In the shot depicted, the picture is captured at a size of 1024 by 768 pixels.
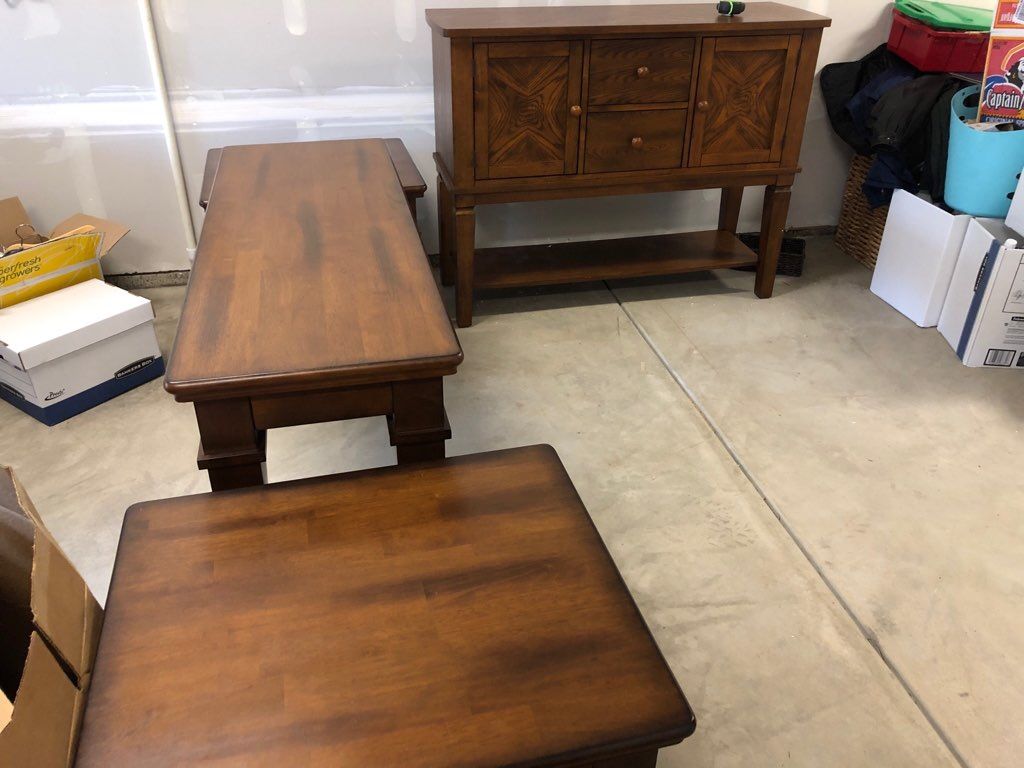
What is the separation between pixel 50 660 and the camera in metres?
0.99

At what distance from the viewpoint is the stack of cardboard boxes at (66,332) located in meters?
2.39

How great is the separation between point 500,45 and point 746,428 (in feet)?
4.54

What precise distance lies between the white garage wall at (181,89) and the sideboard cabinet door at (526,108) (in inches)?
23.1

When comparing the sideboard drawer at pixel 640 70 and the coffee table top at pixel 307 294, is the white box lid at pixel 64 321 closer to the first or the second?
the coffee table top at pixel 307 294

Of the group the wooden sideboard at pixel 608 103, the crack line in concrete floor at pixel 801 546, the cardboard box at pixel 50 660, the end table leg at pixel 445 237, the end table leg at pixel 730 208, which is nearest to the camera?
the cardboard box at pixel 50 660

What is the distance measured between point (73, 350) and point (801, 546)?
2.08 m

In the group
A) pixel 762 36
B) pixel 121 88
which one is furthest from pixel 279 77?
pixel 762 36

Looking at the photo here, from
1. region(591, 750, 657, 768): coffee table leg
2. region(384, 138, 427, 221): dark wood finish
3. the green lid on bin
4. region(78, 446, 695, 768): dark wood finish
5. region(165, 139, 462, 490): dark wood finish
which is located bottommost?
region(591, 750, 657, 768): coffee table leg

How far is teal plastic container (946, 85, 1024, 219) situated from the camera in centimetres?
273

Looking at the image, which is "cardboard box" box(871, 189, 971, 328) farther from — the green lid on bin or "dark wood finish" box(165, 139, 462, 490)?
"dark wood finish" box(165, 139, 462, 490)

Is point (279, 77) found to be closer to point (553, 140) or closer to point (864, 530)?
point (553, 140)

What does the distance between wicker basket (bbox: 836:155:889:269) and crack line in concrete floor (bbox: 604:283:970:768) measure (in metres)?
1.17

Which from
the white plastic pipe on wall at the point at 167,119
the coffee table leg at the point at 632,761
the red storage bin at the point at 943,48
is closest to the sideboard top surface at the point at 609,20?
the red storage bin at the point at 943,48

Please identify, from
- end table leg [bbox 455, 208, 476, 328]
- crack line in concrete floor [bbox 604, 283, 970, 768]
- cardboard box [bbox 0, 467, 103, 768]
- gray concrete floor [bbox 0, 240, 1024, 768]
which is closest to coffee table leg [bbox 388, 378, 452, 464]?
cardboard box [bbox 0, 467, 103, 768]
